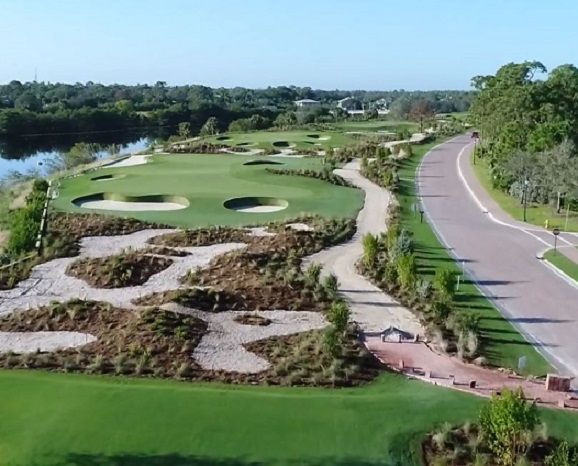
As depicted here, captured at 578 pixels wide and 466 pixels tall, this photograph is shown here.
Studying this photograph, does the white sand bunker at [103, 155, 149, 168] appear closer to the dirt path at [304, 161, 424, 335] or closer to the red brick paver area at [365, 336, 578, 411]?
the dirt path at [304, 161, 424, 335]

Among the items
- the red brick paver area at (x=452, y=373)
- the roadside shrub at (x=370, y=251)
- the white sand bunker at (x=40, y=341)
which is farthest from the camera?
the roadside shrub at (x=370, y=251)

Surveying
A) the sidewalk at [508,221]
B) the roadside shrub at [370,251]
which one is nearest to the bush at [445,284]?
the roadside shrub at [370,251]

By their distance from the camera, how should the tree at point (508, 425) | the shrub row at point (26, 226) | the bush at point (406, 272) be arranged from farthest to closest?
the shrub row at point (26, 226) < the bush at point (406, 272) < the tree at point (508, 425)

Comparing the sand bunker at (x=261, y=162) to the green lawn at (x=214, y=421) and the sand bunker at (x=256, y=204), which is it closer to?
the sand bunker at (x=256, y=204)

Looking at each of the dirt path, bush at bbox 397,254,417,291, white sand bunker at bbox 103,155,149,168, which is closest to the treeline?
the dirt path

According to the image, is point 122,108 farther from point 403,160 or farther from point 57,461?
point 57,461

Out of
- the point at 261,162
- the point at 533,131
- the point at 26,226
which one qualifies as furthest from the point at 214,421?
the point at 261,162

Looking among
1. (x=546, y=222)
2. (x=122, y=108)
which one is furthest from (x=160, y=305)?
(x=122, y=108)
